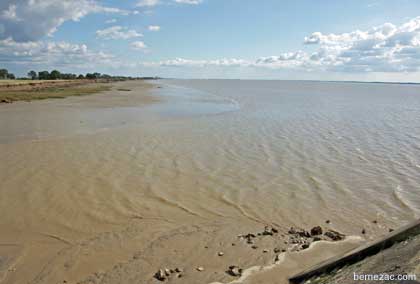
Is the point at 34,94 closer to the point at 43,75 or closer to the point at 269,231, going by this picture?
Result: the point at 269,231

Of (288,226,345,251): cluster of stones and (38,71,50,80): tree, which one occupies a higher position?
(38,71,50,80): tree

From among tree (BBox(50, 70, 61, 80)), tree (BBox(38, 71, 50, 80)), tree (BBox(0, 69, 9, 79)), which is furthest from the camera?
tree (BBox(38, 71, 50, 80))

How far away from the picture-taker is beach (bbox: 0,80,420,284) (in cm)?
526

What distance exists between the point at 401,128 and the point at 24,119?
82.0ft

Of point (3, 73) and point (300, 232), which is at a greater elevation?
point (3, 73)

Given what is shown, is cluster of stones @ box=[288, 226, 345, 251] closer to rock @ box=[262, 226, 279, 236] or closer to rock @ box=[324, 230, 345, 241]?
rock @ box=[324, 230, 345, 241]

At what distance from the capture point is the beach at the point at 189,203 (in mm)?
5262

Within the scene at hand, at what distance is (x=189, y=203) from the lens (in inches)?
311

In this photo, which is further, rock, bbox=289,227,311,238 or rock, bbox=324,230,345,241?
rock, bbox=289,227,311,238

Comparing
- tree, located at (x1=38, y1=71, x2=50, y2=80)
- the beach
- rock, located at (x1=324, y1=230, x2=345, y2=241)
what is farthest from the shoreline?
tree, located at (x1=38, y1=71, x2=50, y2=80)

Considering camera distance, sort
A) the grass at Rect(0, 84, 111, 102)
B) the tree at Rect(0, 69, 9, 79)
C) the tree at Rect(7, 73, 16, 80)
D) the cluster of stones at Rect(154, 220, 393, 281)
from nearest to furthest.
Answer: the cluster of stones at Rect(154, 220, 393, 281) → the grass at Rect(0, 84, 111, 102) → the tree at Rect(0, 69, 9, 79) → the tree at Rect(7, 73, 16, 80)

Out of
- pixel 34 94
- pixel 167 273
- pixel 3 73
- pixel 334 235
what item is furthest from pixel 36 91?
pixel 3 73

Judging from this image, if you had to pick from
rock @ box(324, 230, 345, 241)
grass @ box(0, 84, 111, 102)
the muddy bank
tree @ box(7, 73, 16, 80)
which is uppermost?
tree @ box(7, 73, 16, 80)

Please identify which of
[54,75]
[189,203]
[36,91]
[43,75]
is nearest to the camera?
[189,203]
